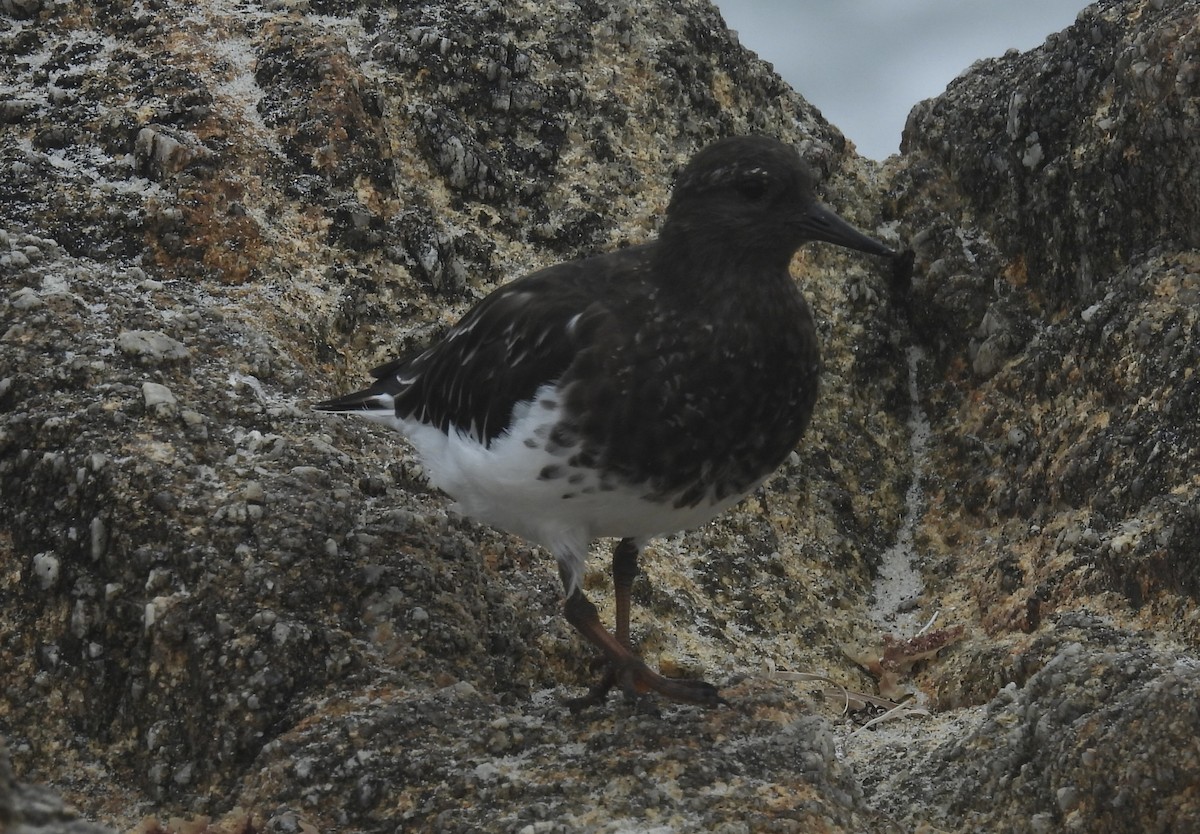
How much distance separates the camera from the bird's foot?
4965 mm

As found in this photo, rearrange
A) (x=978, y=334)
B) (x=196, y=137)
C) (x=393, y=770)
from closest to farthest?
(x=393, y=770), (x=196, y=137), (x=978, y=334)

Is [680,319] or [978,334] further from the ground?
[978,334]

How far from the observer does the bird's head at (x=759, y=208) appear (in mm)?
4969

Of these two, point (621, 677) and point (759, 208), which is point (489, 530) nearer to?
point (621, 677)

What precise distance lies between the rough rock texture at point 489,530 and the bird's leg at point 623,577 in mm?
410

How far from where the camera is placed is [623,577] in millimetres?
5445

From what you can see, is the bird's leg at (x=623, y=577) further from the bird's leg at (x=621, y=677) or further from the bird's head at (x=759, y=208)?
the bird's head at (x=759, y=208)

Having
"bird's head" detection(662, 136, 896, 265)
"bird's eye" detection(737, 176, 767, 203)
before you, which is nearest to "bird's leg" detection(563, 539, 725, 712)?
"bird's head" detection(662, 136, 896, 265)

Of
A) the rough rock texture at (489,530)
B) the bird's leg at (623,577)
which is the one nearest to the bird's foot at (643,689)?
the rough rock texture at (489,530)

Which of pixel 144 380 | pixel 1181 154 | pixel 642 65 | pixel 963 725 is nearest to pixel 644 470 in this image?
pixel 963 725

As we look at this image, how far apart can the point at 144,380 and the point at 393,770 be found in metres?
2.34

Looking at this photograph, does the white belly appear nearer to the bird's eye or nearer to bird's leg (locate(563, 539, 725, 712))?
A: bird's leg (locate(563, 539, 725, 712))

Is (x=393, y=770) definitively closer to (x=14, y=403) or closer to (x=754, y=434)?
(x=754, y=434)

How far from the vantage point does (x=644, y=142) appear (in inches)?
334
